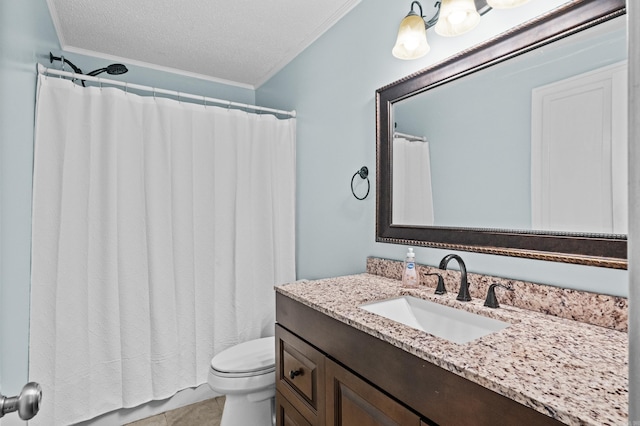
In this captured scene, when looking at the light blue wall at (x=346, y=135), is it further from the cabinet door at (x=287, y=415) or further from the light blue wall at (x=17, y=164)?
the light blue wall at (x=17, y=164)

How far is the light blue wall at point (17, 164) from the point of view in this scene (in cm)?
120

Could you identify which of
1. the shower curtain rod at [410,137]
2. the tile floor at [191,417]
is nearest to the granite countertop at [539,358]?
the shower curtain rod at [410,137]

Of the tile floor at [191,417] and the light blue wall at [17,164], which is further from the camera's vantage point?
the tile floor at [191,417]

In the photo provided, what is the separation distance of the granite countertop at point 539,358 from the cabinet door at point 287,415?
1.56ft

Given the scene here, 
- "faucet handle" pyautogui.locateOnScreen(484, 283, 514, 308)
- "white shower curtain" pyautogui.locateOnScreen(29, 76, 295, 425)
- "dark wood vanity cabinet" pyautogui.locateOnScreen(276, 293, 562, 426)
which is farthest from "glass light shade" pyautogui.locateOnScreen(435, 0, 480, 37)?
"white shower curtain" pyautogui.locateOnScreen(29, 76, 295, 425)

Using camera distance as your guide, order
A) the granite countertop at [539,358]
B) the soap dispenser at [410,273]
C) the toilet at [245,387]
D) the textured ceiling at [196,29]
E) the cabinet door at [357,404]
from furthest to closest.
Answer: the textured ceiling at [196,29], the toilet at [245,387], the soap dispenser at [410,273], the cabinet door at [357,404], the granite countertop at [539,358]

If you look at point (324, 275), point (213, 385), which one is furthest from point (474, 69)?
point (213, 385)

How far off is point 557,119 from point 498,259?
50 cm

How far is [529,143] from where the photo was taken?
1.15 m

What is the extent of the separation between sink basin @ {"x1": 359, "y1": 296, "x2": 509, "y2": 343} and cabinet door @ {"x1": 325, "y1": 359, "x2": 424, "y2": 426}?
0.26m

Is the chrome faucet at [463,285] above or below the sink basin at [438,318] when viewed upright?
above

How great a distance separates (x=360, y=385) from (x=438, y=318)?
0.42 m

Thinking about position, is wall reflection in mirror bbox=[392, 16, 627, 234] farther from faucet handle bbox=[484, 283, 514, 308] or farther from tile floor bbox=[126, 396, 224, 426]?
tile floor bbox=[126, 396, 224, 426]

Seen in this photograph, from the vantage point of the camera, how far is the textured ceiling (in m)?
1.93
